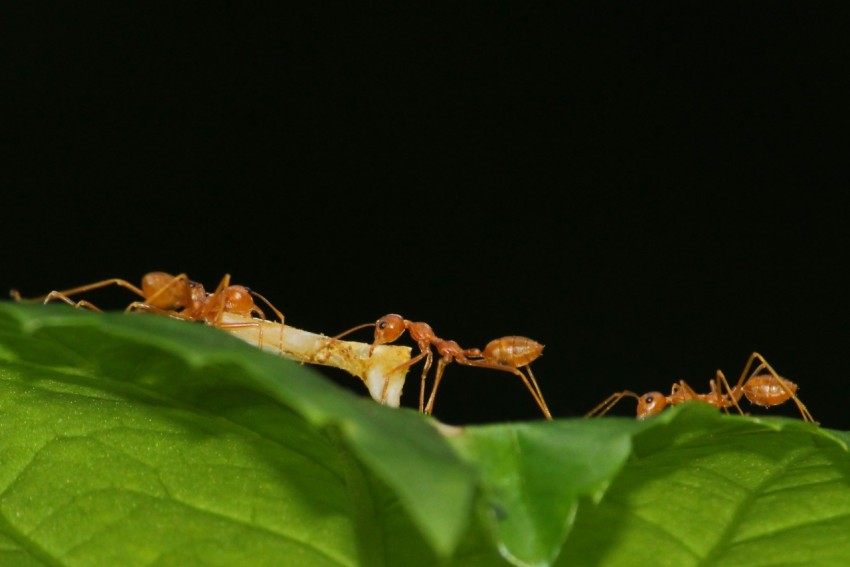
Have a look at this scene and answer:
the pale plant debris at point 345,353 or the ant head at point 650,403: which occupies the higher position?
the pale plant debris at point 345,353

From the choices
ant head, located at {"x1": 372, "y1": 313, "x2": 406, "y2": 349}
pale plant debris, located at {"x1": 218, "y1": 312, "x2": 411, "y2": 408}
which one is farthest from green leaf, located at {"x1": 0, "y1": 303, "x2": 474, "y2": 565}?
ant head, located at {"x1": 372, "y1": 313, "x2": 406, "y2": 349}

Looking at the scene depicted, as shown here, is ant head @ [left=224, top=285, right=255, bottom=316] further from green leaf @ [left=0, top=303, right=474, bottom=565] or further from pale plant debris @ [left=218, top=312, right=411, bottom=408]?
green leaf @ [left=0, top=303, right=474, bottom=565]

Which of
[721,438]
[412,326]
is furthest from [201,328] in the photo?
[412,326]

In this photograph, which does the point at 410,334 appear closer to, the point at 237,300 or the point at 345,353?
the point at 237,300

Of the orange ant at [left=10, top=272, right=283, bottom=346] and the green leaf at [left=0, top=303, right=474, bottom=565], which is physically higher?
the green leaf at [left=0, top=303, right=474, bottom=565]

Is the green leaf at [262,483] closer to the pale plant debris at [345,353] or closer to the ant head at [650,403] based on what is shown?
the pale plant debris at [345,353]

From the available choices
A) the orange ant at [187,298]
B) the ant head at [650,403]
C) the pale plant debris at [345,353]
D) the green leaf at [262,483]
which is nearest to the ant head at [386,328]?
the orange ant at [187,298]

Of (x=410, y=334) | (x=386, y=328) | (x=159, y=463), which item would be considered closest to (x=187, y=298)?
(x=386, y=328)
